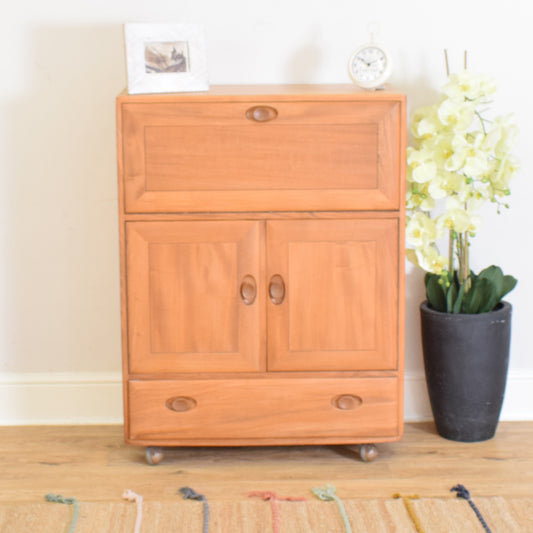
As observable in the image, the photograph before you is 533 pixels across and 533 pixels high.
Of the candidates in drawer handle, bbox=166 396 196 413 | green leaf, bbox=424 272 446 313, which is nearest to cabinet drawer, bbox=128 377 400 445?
drawer handle, bbox=166 396 196 413

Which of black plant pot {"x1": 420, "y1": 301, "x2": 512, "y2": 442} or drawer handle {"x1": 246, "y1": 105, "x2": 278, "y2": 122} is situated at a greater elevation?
drawer handle {"x1": 246, "y1": 105, "x2": 278, "y2": 122}

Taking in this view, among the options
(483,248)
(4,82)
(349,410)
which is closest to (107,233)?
(4,82)

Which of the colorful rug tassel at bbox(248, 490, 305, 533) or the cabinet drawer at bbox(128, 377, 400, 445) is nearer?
the colorful rug tassel at bbox(248, 490, 305, 533)

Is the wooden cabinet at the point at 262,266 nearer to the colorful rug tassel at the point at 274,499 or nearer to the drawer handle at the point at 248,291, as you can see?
the drawer handle at the point at 248,291

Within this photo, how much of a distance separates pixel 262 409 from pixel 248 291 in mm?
326

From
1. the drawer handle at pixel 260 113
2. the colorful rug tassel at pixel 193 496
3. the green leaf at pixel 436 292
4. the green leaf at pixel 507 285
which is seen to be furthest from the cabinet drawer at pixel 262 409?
the drawer handle at pixel 260 113

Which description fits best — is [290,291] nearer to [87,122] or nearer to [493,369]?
[493,369]

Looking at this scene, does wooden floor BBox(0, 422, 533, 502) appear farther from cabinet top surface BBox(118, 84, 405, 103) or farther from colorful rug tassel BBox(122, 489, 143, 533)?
cabinet top surface BBox(118, 84, 405, 103)

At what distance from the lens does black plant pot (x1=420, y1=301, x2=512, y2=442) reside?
2.39m

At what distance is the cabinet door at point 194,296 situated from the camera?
2193 millimetres

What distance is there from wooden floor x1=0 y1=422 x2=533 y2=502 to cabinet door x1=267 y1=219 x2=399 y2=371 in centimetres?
29

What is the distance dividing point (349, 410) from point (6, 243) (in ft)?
3.84

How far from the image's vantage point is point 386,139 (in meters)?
2.16

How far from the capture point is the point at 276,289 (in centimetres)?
223
